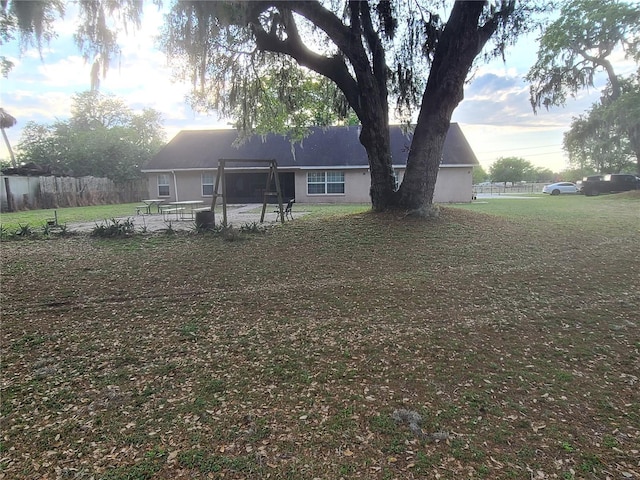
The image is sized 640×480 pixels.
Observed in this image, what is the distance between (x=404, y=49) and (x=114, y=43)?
6411 millimetres

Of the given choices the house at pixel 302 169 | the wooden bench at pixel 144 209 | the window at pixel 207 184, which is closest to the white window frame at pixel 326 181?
the house at pixel 302 169

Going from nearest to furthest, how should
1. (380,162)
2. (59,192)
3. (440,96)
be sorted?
(440,96), (380,162), (59,192)

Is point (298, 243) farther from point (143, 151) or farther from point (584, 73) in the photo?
point (143, 151)

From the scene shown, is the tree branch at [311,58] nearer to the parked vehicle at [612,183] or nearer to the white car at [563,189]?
the parked vehicle at [612,183]

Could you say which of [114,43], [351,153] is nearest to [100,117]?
[351,153]

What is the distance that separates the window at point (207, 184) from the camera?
21812 mm

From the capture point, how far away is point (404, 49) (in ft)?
30.6

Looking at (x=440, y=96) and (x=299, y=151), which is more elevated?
(x=299, y=151)

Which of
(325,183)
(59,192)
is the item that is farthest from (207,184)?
(59,192)

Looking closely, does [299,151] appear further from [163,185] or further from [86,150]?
[86,150]

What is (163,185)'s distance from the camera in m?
22.5

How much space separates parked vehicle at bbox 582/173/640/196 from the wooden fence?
104 feet

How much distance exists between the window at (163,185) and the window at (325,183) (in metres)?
8.43

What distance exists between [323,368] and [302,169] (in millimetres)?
18846
